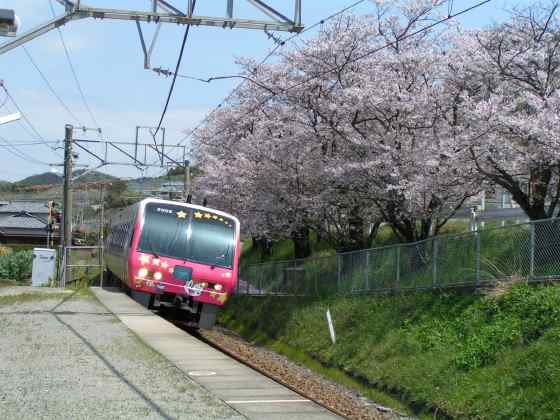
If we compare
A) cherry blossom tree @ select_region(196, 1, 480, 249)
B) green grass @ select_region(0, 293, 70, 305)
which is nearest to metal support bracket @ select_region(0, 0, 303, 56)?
cherry blossom tree @ select_region(196, 1, 480, 249)

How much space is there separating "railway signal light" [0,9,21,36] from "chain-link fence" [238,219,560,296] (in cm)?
939

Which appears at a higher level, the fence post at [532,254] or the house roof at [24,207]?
the house roof at [24,207]

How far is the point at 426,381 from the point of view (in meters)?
13.0

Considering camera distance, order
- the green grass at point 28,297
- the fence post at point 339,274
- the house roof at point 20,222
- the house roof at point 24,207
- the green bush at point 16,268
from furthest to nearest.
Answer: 1. the house roof at point 24,207
2. the house roof at point 20,222
3. the green bush at point 16,268
4. the green grass at point 28,297
5. the fence post at point 339,274

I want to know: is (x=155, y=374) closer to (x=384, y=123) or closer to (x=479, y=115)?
(x=479, y=115)

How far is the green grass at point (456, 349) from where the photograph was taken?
10.8 metres

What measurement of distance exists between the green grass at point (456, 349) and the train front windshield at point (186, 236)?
11.2 feet

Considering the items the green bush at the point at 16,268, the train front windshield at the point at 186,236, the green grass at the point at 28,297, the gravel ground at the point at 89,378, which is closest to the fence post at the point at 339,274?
the train front windshield at the point at 186,236

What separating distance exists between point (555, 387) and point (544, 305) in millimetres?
2405

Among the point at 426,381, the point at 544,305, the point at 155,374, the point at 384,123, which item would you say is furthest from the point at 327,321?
the point at 155,374

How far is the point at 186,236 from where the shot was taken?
18.9 metres

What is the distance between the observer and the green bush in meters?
41.1

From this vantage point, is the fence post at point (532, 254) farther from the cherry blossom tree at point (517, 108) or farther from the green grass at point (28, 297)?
the green grass at point (28, 297)

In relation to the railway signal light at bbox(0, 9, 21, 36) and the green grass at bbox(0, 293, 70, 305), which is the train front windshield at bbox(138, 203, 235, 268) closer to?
the green grass at bbox(0, 293, 70, 305)
